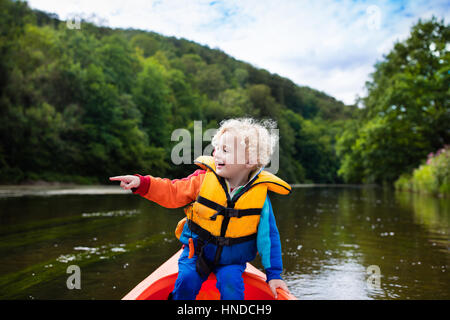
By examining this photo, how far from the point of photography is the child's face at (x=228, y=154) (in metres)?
2.38

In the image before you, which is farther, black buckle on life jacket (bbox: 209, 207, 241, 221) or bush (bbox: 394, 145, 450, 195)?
bush (bbox: 394, 145, 450, 195)

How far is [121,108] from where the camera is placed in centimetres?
3066

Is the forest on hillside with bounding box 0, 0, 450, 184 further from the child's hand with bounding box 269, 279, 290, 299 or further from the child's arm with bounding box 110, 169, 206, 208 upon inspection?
the child's hand with bounding box 269, 279, 290, 299

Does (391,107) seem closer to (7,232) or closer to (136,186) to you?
(7,232)

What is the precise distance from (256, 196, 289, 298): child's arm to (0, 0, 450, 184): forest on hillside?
16709 mm

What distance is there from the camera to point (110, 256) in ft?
15.5

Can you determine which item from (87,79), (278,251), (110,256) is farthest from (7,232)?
(87,79)

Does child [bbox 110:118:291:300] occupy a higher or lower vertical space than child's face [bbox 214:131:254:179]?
lower

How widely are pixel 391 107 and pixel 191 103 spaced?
2176 centimetres

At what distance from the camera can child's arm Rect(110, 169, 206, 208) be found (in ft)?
7.72

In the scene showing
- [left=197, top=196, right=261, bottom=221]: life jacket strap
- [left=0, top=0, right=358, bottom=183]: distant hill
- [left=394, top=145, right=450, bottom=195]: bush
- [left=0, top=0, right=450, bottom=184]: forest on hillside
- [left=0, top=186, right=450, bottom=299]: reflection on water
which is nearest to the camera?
[left=197, top=196, right=261, bottom=221]: life jacket strap

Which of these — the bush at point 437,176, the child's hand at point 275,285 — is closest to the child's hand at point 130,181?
the child's hand at point 275,285

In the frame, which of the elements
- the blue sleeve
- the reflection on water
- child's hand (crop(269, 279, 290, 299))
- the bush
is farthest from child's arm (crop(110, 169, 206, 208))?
the bush

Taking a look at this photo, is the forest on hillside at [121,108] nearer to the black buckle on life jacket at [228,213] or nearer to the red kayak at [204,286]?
the red kayak at [204,286]
